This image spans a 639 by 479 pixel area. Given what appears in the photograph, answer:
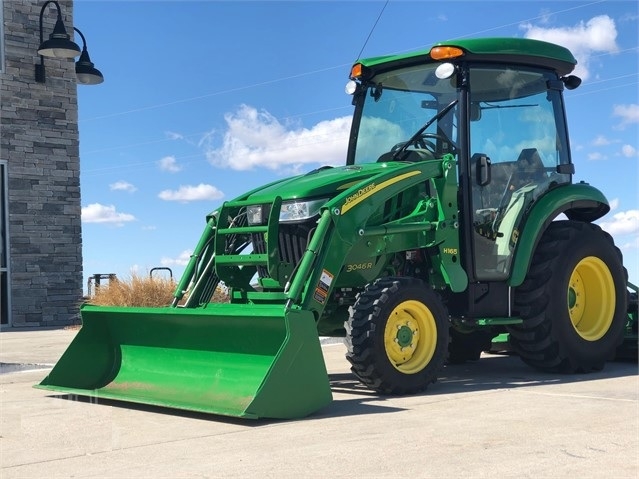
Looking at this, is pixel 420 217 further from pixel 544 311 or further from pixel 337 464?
pixel 337 464

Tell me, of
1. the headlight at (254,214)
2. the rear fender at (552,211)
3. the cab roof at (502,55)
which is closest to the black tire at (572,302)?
the rear fender at (552,211)

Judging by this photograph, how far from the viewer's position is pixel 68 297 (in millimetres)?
16828

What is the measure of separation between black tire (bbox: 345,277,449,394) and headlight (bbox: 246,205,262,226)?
110cm

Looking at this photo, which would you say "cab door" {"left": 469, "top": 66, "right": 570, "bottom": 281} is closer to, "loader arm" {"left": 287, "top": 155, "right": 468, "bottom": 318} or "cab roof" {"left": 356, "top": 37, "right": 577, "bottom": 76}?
"cab roof" {"left": 356, "top": 37, "right": 577, "bottom": 76}

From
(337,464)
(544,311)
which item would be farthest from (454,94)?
(337,464)

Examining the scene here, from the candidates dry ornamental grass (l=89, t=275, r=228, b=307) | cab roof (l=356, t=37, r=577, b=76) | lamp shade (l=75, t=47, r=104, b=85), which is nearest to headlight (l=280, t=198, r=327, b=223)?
cab roof (l=356, t=37, r=577, b=76)

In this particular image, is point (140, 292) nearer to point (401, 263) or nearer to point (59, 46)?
point (59, 46)

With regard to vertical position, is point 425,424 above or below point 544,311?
below

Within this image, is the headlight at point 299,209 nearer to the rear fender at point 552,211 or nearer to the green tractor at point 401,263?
the green tractor at point 401,263

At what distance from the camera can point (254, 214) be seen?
23.7 ft

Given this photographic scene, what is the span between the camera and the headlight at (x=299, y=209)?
22.7 ft

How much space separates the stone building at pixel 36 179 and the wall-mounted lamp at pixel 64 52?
181 mm

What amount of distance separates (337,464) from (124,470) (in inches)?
42.4

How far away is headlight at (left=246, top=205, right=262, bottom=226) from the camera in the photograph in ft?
23.5
